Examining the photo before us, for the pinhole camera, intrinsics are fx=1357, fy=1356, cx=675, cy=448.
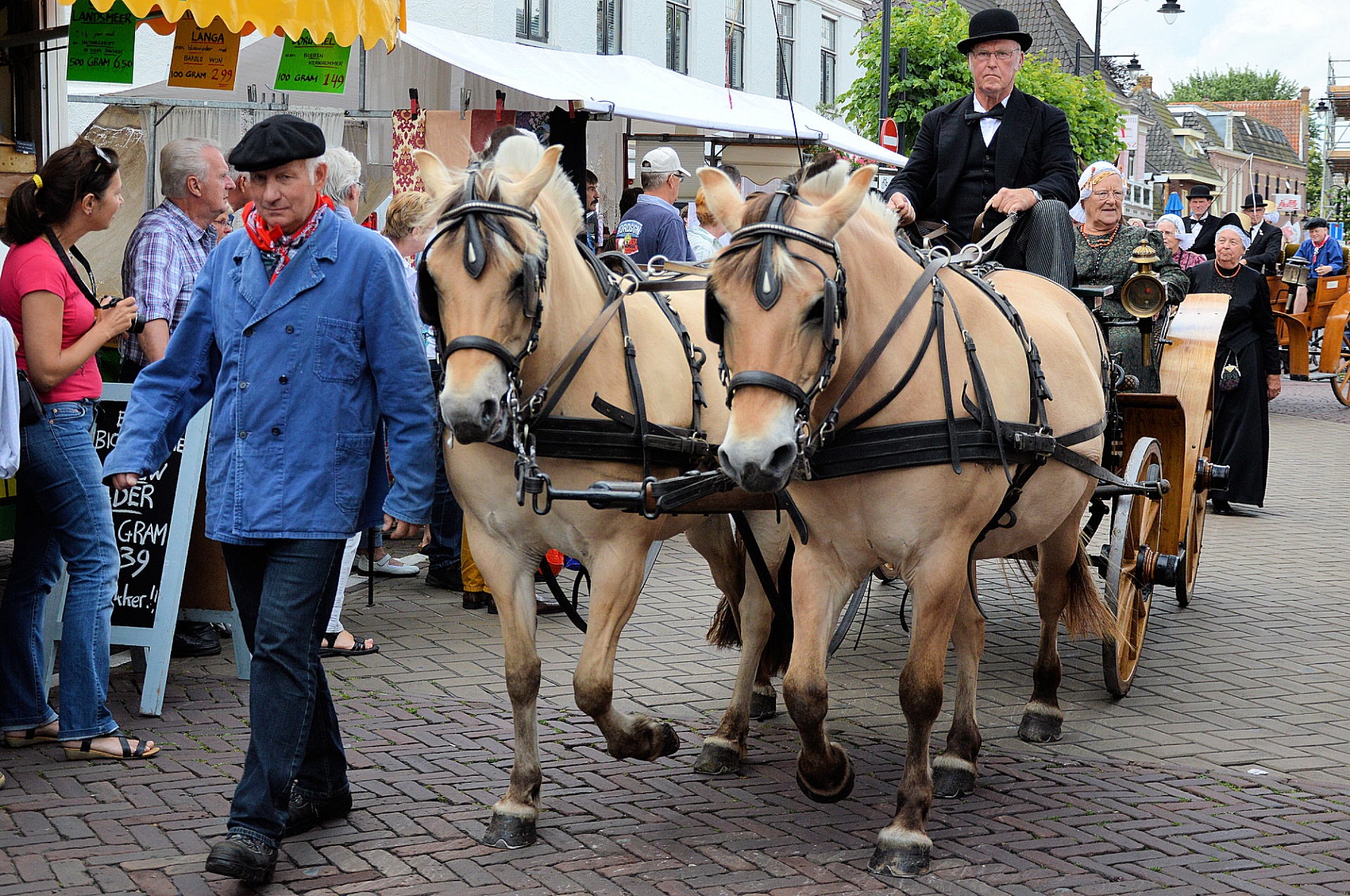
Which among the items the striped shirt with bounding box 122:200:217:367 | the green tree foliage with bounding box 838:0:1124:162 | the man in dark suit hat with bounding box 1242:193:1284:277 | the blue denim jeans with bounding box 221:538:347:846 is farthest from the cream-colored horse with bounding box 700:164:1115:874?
the green tree foliage with bounding box 838:0:1124:162

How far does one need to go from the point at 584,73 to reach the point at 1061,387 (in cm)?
746

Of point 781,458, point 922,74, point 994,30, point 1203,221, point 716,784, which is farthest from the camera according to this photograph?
point 922,74

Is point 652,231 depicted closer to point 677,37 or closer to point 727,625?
point 727,625

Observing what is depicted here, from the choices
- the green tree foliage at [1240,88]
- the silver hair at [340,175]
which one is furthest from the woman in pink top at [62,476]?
the green tree foliage at [1240,88]

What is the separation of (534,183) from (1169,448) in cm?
389

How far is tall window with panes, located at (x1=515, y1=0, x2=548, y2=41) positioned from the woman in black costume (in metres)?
12.8

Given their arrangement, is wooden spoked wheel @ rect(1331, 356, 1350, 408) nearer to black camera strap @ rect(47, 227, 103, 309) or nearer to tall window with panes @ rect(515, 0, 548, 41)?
tall window with panes @ rect(515, 0, 548, 41)

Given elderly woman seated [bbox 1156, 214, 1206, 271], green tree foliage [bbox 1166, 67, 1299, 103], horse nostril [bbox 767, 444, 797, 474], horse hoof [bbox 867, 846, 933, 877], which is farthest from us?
green tree foliage [bbox 1166, 67, 1299, 103]

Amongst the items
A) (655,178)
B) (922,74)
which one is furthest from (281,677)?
(922,74)

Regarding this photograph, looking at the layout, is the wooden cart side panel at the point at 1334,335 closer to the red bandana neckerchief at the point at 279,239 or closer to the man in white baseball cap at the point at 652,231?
the man in white baseball cap at the point at 652,231

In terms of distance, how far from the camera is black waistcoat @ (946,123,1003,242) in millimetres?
6102

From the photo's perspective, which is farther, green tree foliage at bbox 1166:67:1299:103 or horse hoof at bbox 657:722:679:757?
green tree foliage at bbox 1166:67:1299:103

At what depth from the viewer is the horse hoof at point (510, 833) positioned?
405cm

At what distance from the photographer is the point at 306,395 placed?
3.81 m
